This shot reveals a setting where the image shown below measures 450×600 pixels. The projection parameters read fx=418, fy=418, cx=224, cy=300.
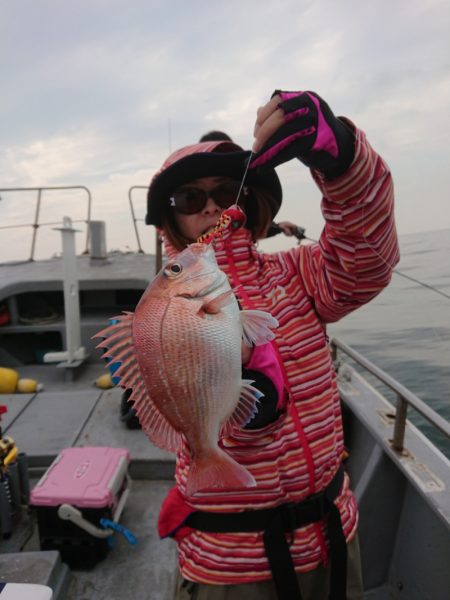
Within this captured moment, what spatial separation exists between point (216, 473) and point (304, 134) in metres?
1.06

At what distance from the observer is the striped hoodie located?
1.44m

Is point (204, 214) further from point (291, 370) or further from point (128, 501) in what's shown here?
point (128, 501)

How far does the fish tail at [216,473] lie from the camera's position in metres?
→ 1.18

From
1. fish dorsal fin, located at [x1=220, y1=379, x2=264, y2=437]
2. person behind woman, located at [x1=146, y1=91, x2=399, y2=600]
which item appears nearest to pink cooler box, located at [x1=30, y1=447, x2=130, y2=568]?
person behind woman, located at [x1=146, y1=91, x2=399, y2=600]

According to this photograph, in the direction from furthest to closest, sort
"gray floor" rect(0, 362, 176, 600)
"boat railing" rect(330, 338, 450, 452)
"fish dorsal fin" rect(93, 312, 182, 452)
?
1. "gray floor" rect(0, 362, 176, 600)
2. "boat railing" rect(330, 338, 450, 452)
3. "fish dorsal fin" rect(93, 312, 182, 452)

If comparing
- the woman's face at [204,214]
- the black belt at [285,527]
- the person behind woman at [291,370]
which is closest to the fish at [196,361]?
the person behind woman at [291,370]

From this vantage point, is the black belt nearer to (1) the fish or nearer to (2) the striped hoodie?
(2) the striped hoodie

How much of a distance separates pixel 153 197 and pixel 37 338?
20.5 feet

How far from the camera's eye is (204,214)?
5.89ft

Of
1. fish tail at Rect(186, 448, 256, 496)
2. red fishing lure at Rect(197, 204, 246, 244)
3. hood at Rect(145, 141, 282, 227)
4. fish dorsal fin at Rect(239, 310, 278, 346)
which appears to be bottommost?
fish tail at Rect(186, 448, 256, 496)

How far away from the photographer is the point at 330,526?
156 centimetres

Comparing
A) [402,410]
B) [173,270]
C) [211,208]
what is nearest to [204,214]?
[211,208]

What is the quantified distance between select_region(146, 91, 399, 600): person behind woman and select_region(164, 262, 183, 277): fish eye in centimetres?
35

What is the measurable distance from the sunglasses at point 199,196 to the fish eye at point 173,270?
1.85ft
